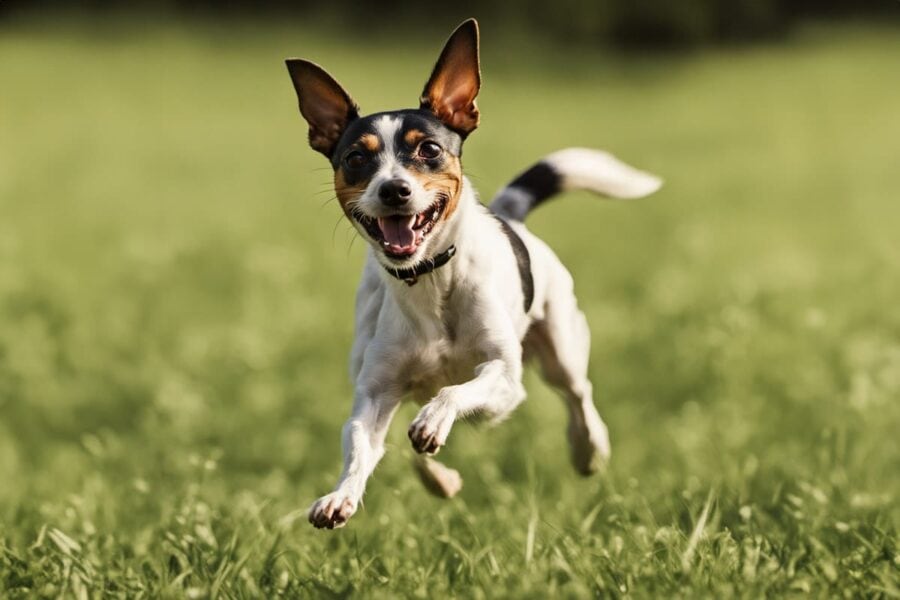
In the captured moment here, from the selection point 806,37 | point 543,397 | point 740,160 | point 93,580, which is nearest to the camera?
point 93,580

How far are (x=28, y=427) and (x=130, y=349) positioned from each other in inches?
52.7

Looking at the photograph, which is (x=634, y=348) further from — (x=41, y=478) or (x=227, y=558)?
(x=227, y=558)

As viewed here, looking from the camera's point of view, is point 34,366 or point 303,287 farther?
point 303,287

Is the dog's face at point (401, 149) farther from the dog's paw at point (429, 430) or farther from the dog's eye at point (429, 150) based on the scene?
the dog's paw at point (429, 430)

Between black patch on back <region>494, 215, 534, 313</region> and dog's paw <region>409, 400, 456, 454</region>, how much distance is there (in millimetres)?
892

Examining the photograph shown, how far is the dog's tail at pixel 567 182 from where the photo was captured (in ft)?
17.6

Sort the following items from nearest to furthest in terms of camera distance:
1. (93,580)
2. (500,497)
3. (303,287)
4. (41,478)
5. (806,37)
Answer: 1. (93,580)
2. (500,497)
3. (41,478)
4. (303,287)
5. (806,37)

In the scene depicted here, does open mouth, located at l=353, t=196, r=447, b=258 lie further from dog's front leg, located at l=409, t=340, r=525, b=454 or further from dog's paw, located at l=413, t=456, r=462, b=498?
dog's paw, located at l=413, t=456, r=462, b=498

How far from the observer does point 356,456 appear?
4.08 meters

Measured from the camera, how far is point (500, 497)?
638cm

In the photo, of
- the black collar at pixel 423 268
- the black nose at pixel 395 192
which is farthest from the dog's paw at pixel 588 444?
the black nose at pixel 395 192

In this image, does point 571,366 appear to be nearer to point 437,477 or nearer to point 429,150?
point 437,477

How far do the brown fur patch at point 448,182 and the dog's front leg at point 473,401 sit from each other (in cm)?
48

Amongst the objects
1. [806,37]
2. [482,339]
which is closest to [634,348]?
[482,339]
